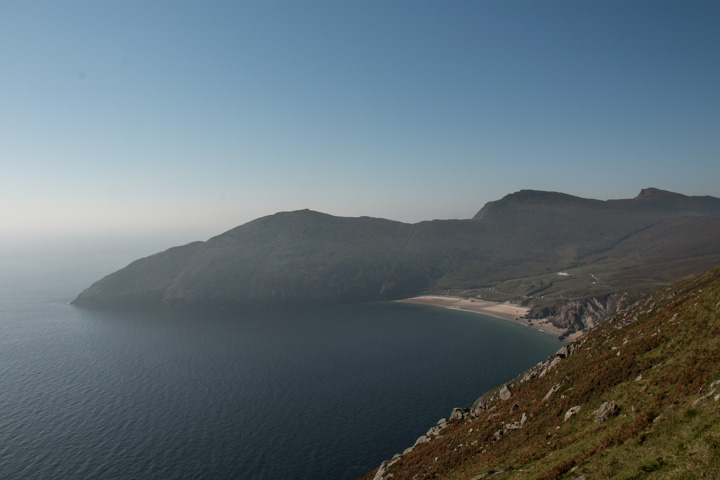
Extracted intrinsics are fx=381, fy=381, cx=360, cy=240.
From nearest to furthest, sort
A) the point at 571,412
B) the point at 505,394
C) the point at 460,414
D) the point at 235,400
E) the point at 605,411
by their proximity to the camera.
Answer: the point at 605,411, the point at 571,412, the point at 505,394, the point at 460,414, the point at 235,400

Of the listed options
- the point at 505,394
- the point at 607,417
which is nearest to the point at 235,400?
the point at 505,394

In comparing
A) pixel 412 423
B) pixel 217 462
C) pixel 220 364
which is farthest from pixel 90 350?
pixel 412 423

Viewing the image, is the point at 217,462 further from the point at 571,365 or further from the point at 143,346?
the point at 143,346

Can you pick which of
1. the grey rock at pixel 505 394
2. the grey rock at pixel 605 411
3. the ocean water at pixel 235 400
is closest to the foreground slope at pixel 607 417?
the grey rock at pixel 605 411

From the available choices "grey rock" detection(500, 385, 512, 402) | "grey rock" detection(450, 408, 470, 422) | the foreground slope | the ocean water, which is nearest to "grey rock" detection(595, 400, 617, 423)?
the foreground slope

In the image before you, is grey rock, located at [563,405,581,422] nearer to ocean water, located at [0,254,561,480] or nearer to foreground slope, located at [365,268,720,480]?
foreground slope, located at [365,268,720,480]

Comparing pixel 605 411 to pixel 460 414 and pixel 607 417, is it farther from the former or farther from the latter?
pixel 460 414
